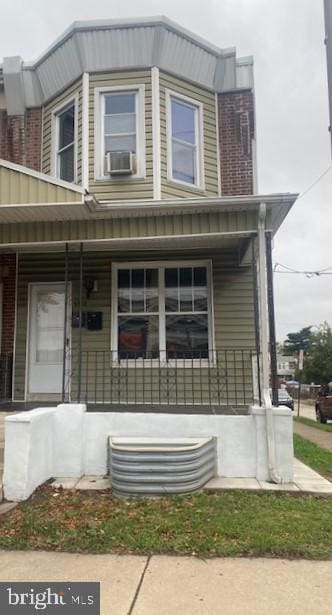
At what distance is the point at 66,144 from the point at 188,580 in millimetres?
7916

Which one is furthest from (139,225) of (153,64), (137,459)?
(153,64)

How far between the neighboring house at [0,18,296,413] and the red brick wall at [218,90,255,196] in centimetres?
2

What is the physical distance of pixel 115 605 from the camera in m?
2.83

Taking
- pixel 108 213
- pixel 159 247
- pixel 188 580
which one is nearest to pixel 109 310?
pixel 159 247

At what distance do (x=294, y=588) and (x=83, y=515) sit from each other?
1.94 metres

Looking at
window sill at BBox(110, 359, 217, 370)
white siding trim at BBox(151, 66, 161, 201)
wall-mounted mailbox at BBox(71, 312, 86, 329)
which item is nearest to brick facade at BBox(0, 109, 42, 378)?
white siding trim at BBox(151, 66, 161, 201)

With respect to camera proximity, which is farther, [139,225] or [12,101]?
[12,101]

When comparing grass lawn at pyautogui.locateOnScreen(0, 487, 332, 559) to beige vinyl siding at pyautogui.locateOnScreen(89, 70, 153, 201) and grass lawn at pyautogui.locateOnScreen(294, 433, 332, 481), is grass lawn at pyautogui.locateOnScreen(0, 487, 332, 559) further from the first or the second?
beige vinyl siding at pyautogui.locateOnScreen(89, 70, 153, 201)

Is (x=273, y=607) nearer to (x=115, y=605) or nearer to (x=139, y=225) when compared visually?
(x=115, y=605)

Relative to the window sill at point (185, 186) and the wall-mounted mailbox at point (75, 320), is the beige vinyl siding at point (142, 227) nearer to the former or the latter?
the wall-mounted mailbox at point (75, 320)

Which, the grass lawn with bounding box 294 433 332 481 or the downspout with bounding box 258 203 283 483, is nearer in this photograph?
the downspout with bounding box 258 203 283 483

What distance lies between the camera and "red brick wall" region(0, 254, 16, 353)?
8.55 metres

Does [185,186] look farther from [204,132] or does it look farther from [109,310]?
[109,310]

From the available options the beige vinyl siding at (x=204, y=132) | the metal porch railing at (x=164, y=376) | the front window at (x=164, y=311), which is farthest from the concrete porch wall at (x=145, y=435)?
the beige vinyl siding at (x=204, y=132)
